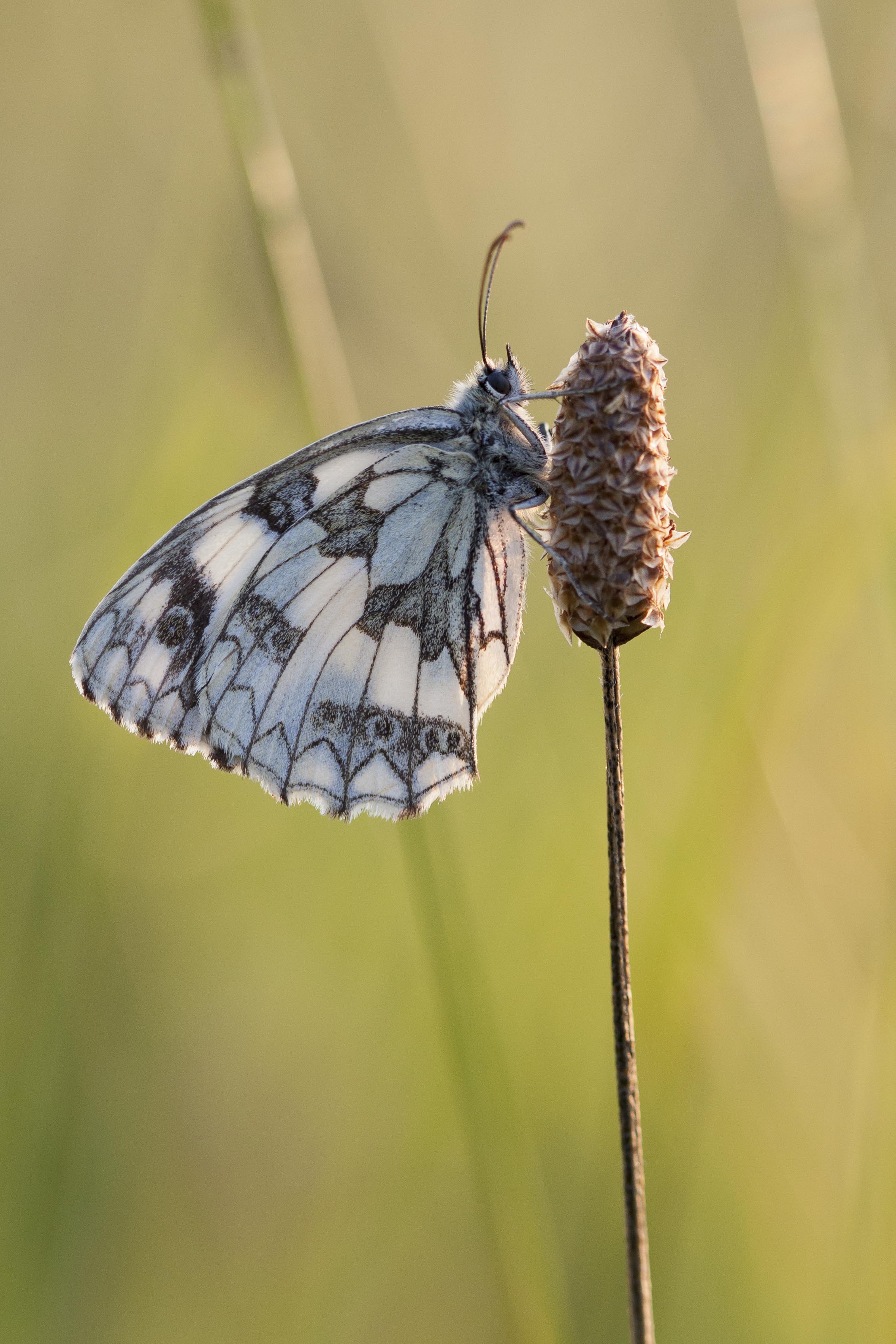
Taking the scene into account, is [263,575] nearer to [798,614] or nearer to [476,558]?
[476,558]

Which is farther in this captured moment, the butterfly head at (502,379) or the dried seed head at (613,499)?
the butterfly head at (502,379)

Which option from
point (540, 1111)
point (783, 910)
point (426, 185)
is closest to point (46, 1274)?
point (540, 1111)

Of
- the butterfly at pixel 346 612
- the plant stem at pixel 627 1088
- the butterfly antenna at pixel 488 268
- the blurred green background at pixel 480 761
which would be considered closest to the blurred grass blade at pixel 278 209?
the blurred green background at pixel 480 761

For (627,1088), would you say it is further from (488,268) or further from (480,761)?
(480,761)

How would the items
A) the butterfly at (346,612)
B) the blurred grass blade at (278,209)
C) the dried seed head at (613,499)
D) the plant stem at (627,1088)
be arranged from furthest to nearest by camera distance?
the butterfly at (346,612)
the blurred grass blade at (278,209)
the dried seed head at (613,499)
the plant stem at (627,1088)

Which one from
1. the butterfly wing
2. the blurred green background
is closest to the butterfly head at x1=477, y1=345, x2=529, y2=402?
the butterfly wing

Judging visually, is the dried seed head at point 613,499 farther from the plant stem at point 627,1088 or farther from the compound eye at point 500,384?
the compound eye at point 500,384

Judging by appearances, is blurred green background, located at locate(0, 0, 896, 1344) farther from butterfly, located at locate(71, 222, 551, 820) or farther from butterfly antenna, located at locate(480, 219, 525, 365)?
butterfly antenna, located at locate(480, 219, 525, 365)
